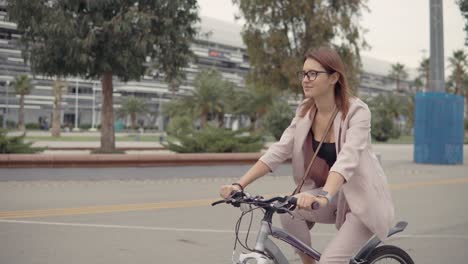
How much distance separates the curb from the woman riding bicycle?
1014cm

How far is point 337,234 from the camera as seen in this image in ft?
11.3

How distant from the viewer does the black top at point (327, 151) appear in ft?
11.6

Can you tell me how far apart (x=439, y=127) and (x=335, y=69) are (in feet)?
Result: 58.9

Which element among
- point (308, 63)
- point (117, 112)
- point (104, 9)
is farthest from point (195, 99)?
point (308, 63)

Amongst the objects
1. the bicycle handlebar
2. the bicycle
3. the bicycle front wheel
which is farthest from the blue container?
the bicycle handlebar

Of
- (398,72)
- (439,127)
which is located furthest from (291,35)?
(398,72)

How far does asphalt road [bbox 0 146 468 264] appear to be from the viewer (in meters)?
6.39

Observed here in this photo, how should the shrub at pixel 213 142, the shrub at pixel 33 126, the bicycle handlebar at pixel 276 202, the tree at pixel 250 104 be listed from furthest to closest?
the shrub at pixel 33 126 → the tree at pixel 250 104 → the shrub at pixel 213 142 → the bicycle handlebar at pixel 276 202

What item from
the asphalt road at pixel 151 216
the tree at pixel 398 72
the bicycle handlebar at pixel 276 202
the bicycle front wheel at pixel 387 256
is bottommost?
the asphalt road at pixel 151 216

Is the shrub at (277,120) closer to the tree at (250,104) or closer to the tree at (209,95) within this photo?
the tree at (250,104)

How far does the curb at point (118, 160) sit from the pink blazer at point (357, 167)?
10.2 metres

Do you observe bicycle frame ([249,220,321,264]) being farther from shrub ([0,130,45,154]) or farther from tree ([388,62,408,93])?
tree ([388,62,408,93])

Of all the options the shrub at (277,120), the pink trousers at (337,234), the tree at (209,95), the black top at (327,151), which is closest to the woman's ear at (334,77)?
the black top at (327,151)

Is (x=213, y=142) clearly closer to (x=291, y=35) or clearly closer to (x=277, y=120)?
(x=291, y=35)
